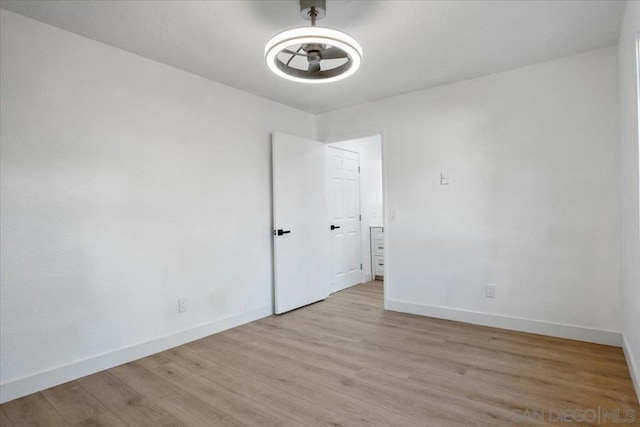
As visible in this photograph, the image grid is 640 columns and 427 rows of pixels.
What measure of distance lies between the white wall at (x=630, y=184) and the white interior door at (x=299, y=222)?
302 cm

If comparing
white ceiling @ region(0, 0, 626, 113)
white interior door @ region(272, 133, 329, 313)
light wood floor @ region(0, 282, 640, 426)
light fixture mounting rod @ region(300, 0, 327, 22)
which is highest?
white ceiling @ region(0, 0, 626, 113)

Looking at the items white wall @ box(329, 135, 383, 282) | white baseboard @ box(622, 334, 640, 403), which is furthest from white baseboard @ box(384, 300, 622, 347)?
white wall @ box(329, 135, 383, 282)

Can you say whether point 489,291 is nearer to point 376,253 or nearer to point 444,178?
point 444,178

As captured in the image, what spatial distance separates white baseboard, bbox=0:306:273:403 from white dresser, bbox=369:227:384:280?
2791 millimetres

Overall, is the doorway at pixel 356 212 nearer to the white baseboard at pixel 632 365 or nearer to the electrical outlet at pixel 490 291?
the electrical outlet at pixel 490 291

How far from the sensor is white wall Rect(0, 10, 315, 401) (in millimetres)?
2260

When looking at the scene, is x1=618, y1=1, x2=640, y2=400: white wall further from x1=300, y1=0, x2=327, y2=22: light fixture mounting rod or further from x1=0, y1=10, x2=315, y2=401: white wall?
x1=0, y1=10, x2=315, y2=401: white wall

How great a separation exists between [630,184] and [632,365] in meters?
1.21

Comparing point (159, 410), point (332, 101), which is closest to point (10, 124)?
point (159, 410)

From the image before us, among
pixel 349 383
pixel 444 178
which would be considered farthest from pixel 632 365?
pixel 444 178

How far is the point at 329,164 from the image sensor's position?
→ 16.4ft

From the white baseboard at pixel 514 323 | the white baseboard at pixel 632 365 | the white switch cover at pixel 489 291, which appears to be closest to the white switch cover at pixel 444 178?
the white switch cover at pixel 489 291

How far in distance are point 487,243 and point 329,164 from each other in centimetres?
245

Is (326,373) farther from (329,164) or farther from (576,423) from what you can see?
(329,164)
